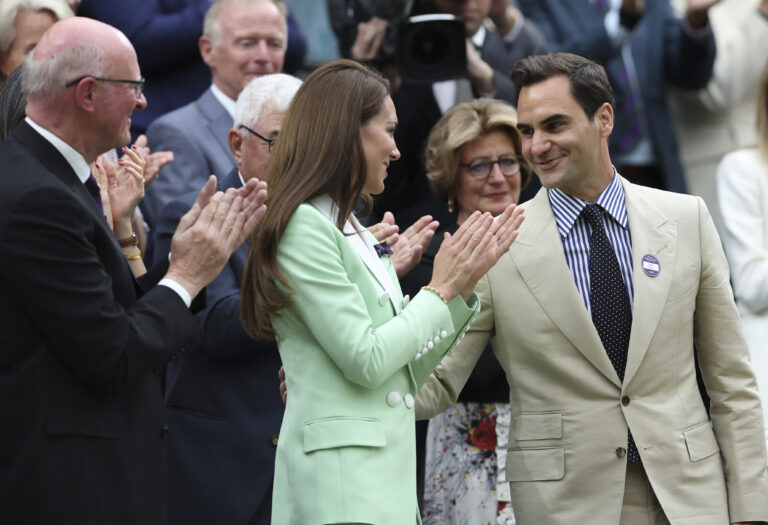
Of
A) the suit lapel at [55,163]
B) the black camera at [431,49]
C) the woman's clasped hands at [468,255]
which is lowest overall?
the woman's clasped hands at [468,255]

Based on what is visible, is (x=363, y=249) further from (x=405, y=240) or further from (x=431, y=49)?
(x=431, y=49)

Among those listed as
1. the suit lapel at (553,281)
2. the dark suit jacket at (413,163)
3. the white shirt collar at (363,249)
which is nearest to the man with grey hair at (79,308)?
the white shirt collar at (363,249)

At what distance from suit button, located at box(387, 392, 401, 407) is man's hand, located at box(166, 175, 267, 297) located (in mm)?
546

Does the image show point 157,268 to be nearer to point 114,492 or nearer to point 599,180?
point 114,492

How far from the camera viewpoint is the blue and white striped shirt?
3.48 meters

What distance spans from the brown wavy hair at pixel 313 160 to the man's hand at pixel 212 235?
43mm

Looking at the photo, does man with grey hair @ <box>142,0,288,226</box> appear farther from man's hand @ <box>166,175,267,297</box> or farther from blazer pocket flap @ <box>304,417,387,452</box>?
blazer pocket flap @ <box>304,417,387,452</box>

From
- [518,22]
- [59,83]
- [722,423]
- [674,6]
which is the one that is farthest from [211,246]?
[674,6]

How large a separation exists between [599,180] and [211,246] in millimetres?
1224

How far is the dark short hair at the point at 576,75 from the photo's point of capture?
366 cm

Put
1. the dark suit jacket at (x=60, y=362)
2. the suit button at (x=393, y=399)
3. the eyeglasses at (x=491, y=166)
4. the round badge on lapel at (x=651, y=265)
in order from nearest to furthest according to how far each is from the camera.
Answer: the dark suit jacket at (x=60, y=362)
the suit button at (x=393, y=399)
the round badge on lapel at (x=651, y=265)
the eyeglasses at (x=491, y=166)

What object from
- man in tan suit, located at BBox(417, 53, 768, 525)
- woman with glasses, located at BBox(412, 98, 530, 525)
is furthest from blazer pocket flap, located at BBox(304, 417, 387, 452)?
woman with glasses, located at BBox(412, 98, 530, 525)

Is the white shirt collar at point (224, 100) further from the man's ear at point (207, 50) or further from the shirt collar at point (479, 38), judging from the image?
the shirt collar at point (479, 38)

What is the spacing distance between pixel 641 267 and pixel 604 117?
53cm
